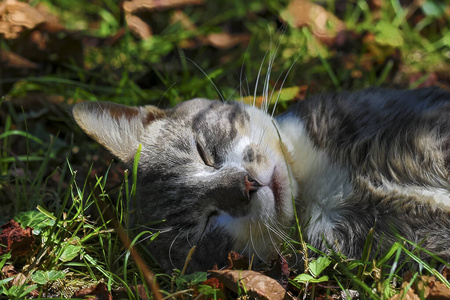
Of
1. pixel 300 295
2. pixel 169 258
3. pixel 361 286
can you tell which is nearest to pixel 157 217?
pixel 169 258

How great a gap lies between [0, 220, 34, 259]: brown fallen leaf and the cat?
573 mm

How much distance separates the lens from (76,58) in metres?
4.15

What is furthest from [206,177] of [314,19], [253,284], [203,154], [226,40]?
[314,19]

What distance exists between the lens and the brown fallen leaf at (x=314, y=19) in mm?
4445

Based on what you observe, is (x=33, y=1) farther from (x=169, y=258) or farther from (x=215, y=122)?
(x=169, y=258)

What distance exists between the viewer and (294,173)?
259 cm

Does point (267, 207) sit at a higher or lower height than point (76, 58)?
lower

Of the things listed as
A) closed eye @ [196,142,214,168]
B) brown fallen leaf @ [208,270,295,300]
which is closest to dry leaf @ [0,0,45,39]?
closed eye @ [196,142,214,168]

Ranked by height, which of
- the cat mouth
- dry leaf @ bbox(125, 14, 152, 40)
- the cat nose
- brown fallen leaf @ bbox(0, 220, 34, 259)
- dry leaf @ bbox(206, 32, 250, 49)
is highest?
dry leaf @ bbox(125, 14, 152, 40)

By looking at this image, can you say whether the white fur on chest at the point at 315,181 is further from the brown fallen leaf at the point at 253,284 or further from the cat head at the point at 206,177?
the brown fallen leaf at the point at 253,284

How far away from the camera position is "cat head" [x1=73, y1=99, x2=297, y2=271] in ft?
7.79

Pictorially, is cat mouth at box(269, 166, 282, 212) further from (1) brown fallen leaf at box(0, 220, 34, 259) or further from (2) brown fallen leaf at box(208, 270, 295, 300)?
(1) brown fallen leaf at box(0, 220, 34, 259)

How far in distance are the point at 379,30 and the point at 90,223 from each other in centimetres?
306

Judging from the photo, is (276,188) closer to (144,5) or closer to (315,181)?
(315,181)
